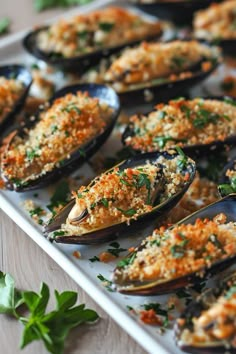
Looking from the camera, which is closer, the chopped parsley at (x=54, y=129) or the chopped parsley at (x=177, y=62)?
the chopped parsley at (x=54, y=129)

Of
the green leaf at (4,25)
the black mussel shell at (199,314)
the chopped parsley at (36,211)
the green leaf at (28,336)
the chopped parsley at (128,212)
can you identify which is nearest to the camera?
the black mussel shell at (199,314)

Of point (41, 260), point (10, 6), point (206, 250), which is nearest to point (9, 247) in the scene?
point (41, 260)

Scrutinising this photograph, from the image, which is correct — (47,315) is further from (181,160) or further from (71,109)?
(71,109)

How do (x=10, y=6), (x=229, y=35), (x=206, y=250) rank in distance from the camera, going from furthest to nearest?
1. (x=10, y=6)
2. (x=229, y=35)
3. (x=206, y=250)

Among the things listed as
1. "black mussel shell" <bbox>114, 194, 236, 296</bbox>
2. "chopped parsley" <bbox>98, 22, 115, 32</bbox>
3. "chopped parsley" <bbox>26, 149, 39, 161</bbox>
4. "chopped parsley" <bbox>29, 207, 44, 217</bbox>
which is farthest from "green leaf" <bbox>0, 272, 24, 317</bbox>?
"chopped parsley" <bbox>98, 22, 115, 32</bbox>

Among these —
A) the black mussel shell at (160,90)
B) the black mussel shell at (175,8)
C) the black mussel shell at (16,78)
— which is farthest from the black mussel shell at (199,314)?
the black mussel shell at (175,8)

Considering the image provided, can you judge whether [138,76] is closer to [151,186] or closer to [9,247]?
[151,186]

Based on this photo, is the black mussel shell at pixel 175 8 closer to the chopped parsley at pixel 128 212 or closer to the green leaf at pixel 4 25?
the green leaf at pixel 4 25

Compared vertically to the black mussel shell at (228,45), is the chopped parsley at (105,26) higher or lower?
higher
